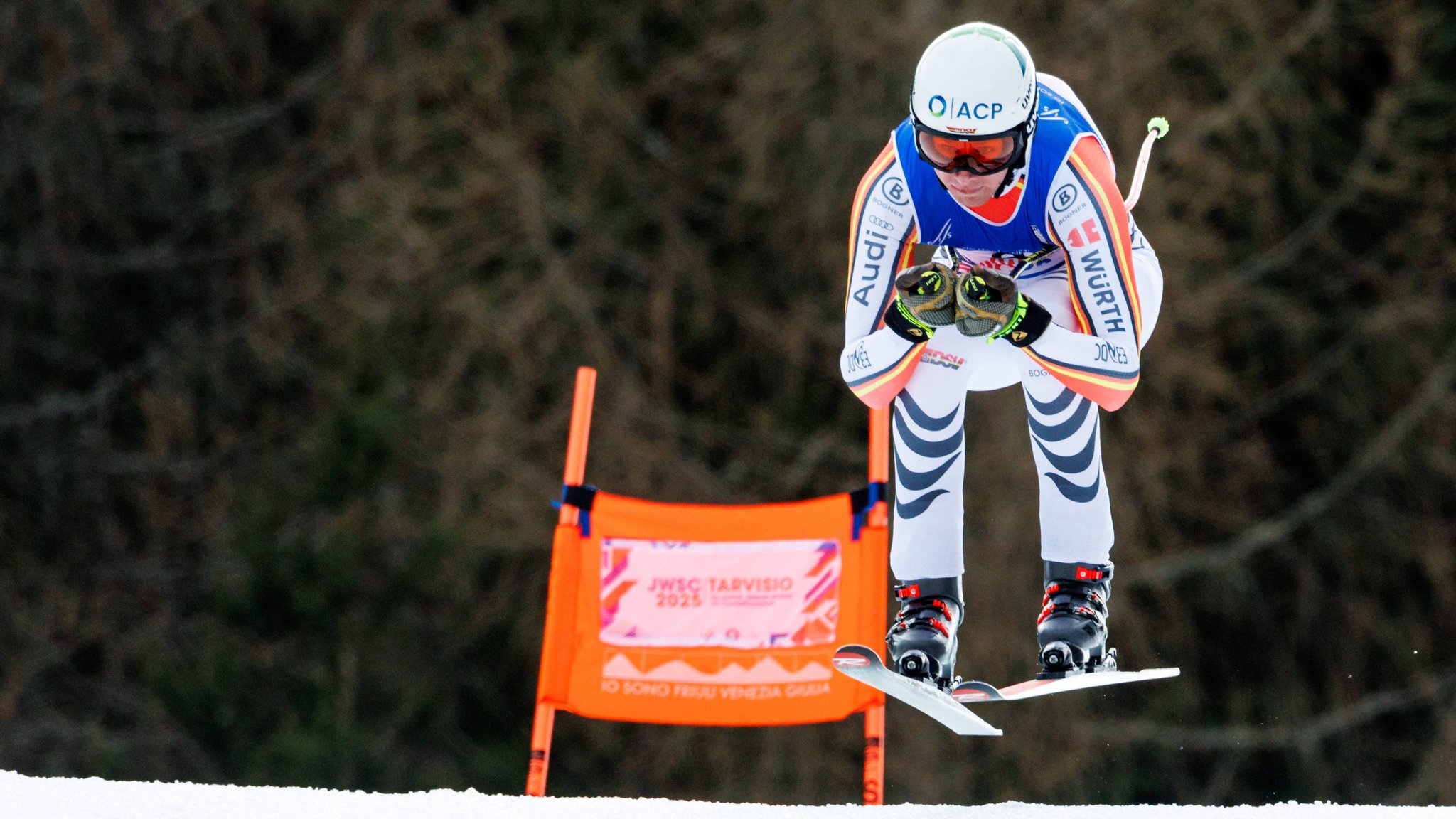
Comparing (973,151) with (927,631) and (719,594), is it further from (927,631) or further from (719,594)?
(719,594)

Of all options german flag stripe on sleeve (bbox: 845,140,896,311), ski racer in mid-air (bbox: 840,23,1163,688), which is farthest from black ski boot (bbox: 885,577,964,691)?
german flag stripe on sleeve (bbox: 845,140,896,311)

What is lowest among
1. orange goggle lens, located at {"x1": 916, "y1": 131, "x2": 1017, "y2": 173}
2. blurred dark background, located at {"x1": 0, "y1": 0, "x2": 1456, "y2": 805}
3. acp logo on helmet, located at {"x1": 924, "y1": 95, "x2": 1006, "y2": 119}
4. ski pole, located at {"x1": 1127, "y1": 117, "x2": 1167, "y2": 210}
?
orange goggle lens, located at {"x1": 916, "y1": 131, "x2": 1017, "y2": 173}

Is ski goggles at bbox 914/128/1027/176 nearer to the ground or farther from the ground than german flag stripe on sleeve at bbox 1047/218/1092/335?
farther from the ground

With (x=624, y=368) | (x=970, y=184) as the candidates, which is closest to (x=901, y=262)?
(x=970, y=184)

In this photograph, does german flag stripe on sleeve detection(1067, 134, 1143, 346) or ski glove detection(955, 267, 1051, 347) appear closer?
ski glove detection(955, 267, 1051, 347)

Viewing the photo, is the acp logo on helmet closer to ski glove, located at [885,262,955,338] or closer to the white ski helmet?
the white ski helmet

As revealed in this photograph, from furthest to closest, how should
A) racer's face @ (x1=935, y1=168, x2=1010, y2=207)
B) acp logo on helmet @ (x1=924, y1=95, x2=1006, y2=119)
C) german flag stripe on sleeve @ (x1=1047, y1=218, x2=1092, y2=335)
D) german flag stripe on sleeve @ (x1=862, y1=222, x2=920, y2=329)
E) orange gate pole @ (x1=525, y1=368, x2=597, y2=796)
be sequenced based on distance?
orange gate pole @ (x1=525, y1=368, x2=597, y2=796) < german flag stripe on sleeve @ (x1=862, y1=222, x2=920, y2=329) < german flag stripe on sleeve @ (x1=1047, y1=218, x2=1092, y2=335) < racer's face @ (x1=935, y1=168, x2=1010, y2=207) < acp logo on helmet @ (x1=924, y1=95, x2=1006, y2=119)

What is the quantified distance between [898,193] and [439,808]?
84.4 inches

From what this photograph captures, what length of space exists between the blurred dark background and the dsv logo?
8034 millimetres

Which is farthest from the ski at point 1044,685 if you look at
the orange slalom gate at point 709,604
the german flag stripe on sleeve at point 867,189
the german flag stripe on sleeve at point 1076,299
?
the orange slalom gate at point 709,604

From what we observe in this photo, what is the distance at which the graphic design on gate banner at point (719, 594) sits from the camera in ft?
28.1

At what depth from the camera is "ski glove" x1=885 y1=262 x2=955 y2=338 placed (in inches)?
229

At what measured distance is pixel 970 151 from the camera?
5.86 metres

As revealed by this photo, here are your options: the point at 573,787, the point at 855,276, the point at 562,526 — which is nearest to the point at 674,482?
the point at 573,787
